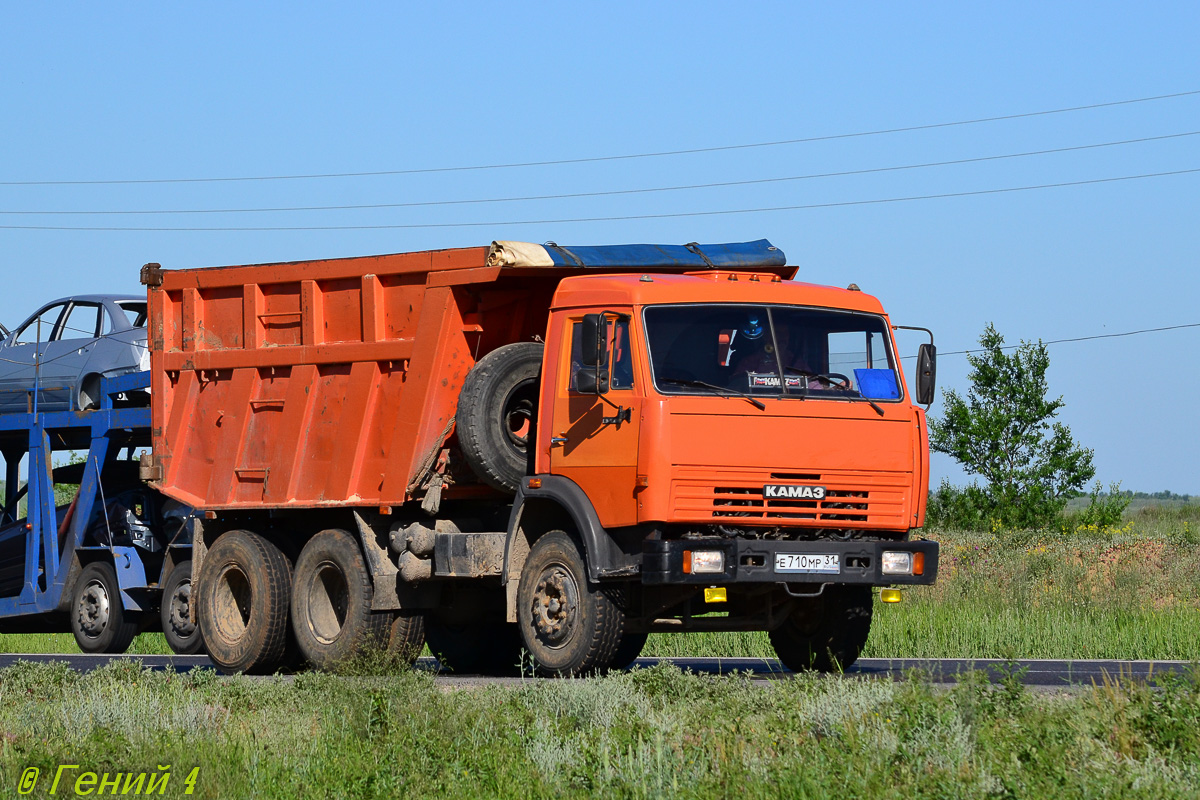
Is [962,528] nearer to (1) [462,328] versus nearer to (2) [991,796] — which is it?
(1) [462,328]

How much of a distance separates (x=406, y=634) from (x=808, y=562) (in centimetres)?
399

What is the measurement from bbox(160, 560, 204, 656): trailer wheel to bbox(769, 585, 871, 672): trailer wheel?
5.86 m

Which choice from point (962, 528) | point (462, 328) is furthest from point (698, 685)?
point (962, 528)

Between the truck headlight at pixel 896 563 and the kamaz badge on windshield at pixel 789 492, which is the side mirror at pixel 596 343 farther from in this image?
the truck headlight at pixel 896 563

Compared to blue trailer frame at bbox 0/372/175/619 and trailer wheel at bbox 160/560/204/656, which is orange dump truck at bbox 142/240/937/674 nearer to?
Answer: trailer wheel at bbox 160/560/204/656

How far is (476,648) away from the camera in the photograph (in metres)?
14.3

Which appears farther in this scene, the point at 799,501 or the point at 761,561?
the point at 799,501

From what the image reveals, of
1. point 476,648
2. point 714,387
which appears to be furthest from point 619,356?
point 476,648

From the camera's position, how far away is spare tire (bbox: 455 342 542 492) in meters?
11.8

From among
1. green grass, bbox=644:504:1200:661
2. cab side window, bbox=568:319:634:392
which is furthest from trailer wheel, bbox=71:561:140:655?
cab side window, bbox=568:319:634:392

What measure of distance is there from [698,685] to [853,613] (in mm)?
2968

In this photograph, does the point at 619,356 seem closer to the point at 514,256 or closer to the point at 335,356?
the point at 514,256

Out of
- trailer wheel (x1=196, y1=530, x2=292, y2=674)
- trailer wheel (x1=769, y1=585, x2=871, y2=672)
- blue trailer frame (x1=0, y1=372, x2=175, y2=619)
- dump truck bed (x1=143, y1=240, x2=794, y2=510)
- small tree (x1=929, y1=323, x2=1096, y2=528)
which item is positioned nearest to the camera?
trailer wheel (x1=769, y1=585, x2=871, y2=672)

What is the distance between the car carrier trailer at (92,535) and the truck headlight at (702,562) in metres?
7.01
